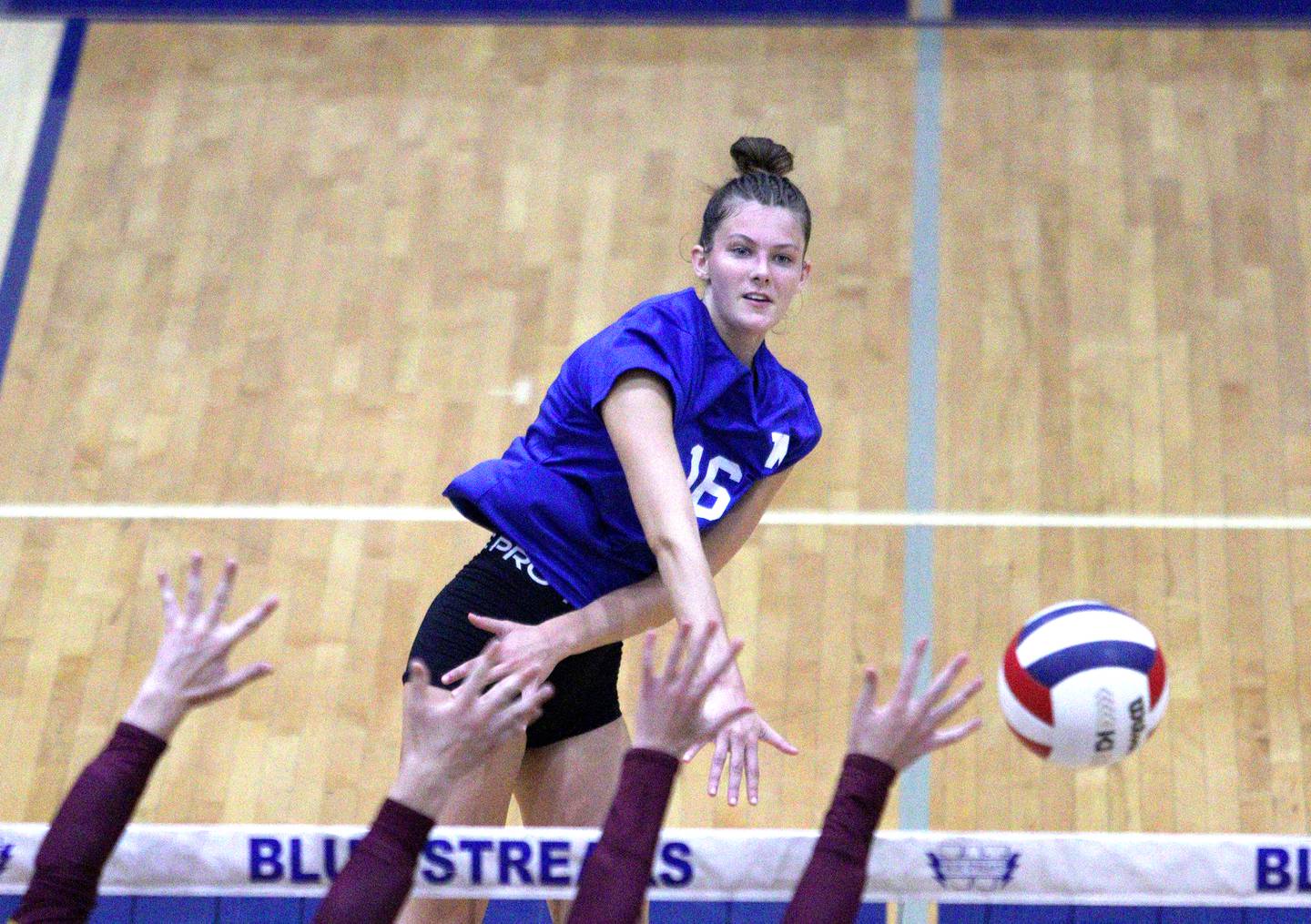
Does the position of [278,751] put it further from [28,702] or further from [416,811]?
[416,811]

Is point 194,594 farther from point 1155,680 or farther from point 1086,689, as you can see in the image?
point 1155,680

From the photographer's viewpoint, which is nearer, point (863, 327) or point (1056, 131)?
point (863, 327)

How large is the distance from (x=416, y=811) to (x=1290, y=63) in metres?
7.02

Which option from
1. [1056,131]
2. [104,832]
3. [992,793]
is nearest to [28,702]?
[992,793]

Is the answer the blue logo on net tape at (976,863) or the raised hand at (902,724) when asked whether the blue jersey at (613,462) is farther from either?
the raised hand at (902,724)

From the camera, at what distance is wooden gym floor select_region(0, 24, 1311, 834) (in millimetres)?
6594

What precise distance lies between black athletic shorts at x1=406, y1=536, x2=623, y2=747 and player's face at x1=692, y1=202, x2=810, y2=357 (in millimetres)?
714

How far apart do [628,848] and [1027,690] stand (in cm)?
150

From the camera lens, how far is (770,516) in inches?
285

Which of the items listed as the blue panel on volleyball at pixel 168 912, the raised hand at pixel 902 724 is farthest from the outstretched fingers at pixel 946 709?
the blue panel on volleyball at pixel 168 912

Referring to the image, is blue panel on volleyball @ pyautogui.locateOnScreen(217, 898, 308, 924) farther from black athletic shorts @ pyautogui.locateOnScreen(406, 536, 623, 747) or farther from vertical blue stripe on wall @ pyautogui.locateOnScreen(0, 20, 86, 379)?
vertical blue stripe on wall @ pyautogui.locateOnScreen(0, 20, 86, 379)

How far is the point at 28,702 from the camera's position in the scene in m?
6.65

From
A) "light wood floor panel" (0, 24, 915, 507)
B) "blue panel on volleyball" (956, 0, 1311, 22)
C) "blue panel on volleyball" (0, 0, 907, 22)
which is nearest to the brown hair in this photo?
"light wood floor panel" (0, 24, 915, 507)

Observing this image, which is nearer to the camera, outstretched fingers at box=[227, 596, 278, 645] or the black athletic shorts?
outstretched fingers at box=[227, 596, 278, 645]
